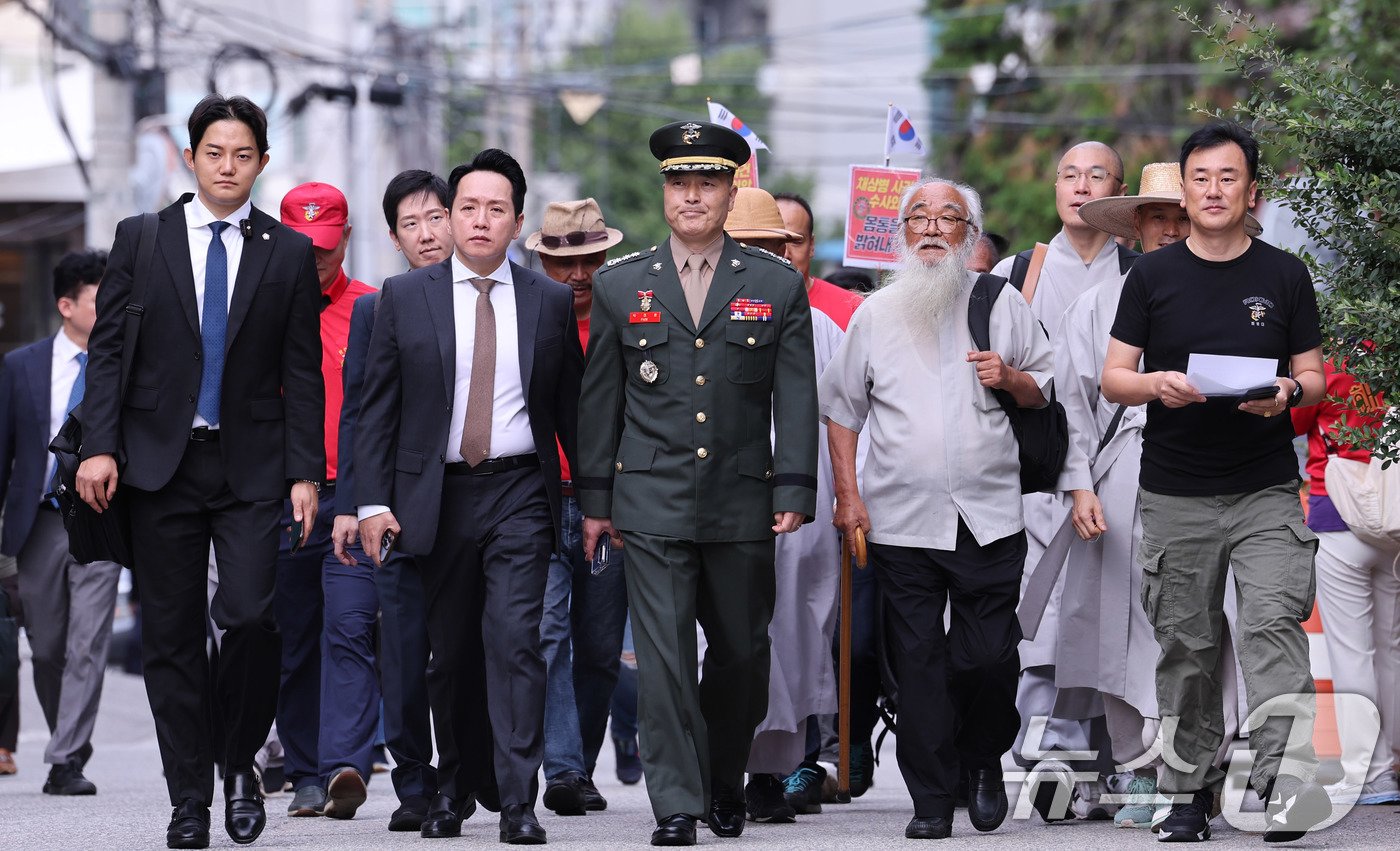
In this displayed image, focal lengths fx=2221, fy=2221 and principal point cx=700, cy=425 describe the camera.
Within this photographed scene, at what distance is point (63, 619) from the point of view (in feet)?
34.9

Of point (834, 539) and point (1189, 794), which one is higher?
point (834, 539)

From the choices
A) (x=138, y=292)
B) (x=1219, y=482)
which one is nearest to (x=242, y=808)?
(x=138, y=292)

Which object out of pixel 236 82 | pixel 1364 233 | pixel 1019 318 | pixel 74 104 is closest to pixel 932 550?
pixel 1019 318

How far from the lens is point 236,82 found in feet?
115

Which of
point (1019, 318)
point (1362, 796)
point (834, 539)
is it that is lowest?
point (1362, 796)

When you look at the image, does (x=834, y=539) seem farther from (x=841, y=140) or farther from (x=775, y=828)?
(x=841, y=140)

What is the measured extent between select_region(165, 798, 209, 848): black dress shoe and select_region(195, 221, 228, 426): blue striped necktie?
1259 mm

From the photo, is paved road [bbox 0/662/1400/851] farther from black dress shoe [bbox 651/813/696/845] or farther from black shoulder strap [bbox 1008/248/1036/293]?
black shoulder strap [bbox 1008/248/1036/293]

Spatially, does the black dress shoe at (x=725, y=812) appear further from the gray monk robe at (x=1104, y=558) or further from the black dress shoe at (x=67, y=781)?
the black dress shoe at (x=67, y=781)

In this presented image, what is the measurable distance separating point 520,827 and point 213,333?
6.32ft

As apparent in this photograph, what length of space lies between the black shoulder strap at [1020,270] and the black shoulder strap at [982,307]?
132cm

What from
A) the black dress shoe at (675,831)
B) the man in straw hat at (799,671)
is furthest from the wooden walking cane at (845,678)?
the black dress shoe at (675,831)

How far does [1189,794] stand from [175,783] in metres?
3.37

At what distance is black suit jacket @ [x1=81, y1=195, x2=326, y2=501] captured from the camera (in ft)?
23.8
